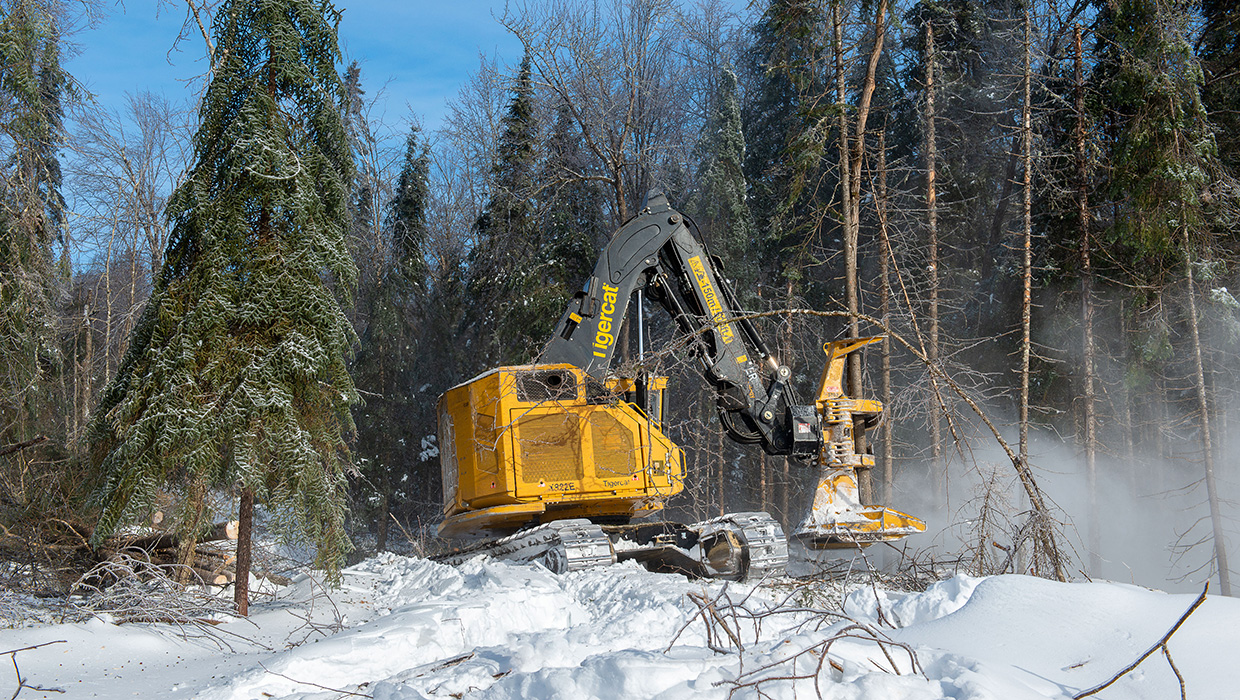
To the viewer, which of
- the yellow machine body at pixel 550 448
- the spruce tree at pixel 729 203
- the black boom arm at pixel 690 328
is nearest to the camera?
the yellow machine body at pixel 550 448

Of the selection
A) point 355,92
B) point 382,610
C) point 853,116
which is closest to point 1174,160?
point 853,116

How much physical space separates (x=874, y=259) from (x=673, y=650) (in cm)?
2157

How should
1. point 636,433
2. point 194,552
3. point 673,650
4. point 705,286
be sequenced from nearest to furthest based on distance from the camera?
point 673,650
point 194,552
point 636,433
point 705,286

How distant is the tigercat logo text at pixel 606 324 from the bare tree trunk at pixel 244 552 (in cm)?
395

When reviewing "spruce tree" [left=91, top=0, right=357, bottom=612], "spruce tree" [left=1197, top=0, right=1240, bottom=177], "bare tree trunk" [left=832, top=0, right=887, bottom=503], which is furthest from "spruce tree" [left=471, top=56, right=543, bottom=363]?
"spruce tree" [left=1197, top=0, right=1240, bottom=177]

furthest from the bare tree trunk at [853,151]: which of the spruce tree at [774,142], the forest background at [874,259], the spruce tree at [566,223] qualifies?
the spruce tree at [566,223]

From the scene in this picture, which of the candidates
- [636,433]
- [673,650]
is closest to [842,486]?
[636,433]

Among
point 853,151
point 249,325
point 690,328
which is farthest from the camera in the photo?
point 853,151

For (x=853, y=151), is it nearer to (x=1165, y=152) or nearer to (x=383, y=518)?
(x=1165, y=152)

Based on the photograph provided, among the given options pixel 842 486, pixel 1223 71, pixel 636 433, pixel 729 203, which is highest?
pixel 1223 71

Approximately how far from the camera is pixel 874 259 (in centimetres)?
2383

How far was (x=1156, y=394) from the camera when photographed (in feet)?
57.3

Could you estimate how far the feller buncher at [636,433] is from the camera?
9.26m

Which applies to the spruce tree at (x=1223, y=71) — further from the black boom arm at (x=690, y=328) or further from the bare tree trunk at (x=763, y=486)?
the black boom arm at (x=690, y=328)
